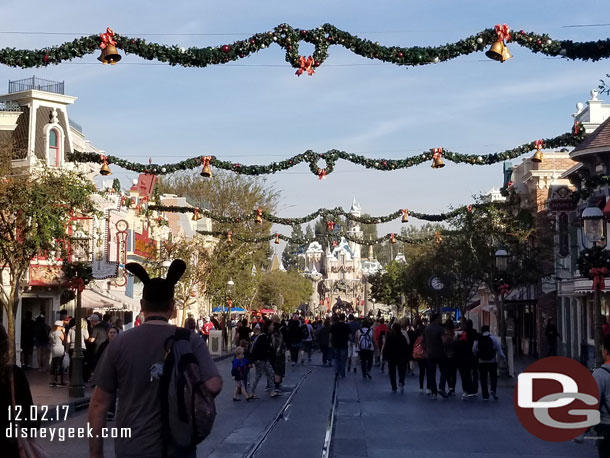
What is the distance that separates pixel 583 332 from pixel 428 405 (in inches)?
940

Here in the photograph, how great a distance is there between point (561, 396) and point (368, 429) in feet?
23.3

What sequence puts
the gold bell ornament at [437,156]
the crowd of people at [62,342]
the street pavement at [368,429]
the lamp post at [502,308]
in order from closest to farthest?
the street pavement at [368,429] < the crowd of people at [62,342] < the gold bell ornament at [437,156] < the lamp post at [502,308]

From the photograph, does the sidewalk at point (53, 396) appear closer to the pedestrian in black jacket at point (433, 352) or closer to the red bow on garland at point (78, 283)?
the red bow on garland at point (78, 283)

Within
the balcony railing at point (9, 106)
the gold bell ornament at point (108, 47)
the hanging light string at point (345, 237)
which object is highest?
the balcony railing at point (9, 106)

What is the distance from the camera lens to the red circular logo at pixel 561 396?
880 centimetres

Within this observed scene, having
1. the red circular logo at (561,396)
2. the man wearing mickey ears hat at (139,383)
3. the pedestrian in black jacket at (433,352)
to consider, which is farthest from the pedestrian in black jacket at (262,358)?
the man wearing mickey ears hat at (139,383)

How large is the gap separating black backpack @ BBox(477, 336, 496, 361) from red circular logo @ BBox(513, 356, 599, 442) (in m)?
10.3

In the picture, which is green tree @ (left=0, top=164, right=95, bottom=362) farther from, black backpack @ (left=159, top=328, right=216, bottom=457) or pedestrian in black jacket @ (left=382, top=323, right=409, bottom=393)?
black backpack @ (left=159, top=328, right=216, bottom=457)

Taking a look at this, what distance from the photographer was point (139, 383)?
589cm

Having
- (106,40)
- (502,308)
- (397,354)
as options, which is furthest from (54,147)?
(106,40)

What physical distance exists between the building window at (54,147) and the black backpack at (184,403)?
38486 millimetres

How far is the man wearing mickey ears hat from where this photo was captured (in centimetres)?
580

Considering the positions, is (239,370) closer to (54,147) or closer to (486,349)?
(486,349)

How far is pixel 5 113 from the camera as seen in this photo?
43062 mm
